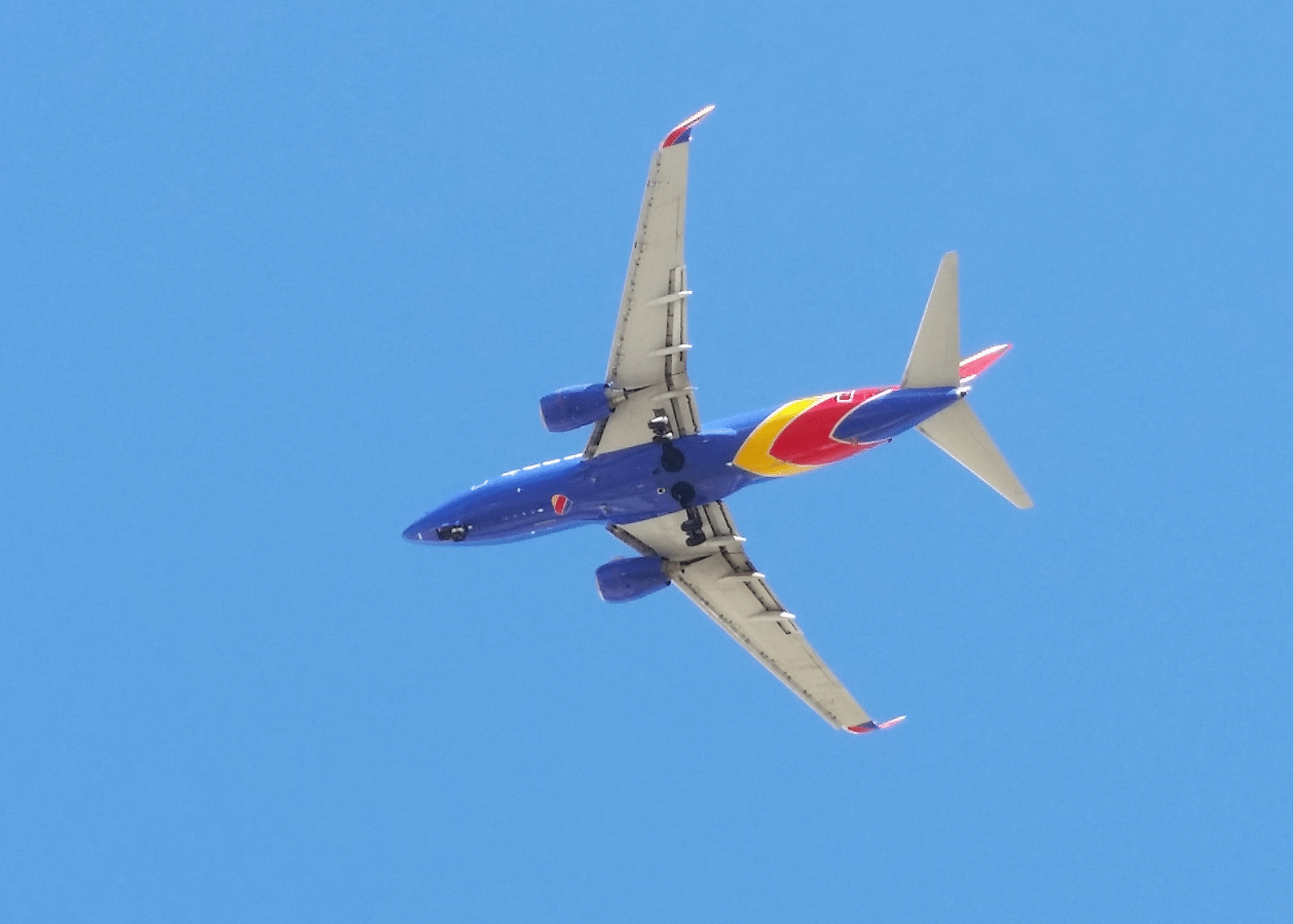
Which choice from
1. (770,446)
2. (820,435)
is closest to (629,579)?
(770,446)

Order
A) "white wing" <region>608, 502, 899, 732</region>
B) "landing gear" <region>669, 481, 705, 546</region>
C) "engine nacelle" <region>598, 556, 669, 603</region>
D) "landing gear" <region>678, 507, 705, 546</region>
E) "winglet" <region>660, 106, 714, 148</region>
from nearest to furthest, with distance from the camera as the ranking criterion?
"winglet" <region>660, 106, 714, 148</region> < "landing gear" <region>669, 481, 705, 546</region> < "landing gear" <region>678, 507, 705, 546</region> < "engine nacelle" <region>598, 556, 669, 603</region> < "white wing" <region>608, 502, 899, 732</region>

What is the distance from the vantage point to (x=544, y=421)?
47.7 metres

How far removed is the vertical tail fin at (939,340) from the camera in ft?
141

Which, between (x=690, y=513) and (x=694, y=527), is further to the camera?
(x=694, y=527)

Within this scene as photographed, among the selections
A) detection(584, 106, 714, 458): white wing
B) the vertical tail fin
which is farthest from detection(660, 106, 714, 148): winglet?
the vertical tail fin

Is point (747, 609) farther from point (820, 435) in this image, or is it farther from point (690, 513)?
point (820, 435)

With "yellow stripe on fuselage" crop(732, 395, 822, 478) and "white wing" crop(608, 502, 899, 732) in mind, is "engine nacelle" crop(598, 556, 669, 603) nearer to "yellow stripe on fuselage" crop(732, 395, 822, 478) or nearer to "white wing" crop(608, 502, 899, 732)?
"white wing" crop(608, 502, 899, 732)

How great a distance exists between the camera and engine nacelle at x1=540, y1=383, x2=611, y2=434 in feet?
155

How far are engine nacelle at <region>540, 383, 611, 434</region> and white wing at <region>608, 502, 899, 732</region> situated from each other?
18.0ft

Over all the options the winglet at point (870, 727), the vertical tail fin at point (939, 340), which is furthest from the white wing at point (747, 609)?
the vertical tail fin at point (939, 340)

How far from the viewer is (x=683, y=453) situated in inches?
1893

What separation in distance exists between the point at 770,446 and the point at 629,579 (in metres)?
7.53

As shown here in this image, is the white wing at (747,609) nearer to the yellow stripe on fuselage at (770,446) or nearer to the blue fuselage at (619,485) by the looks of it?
the blue fuselage at (619,485)

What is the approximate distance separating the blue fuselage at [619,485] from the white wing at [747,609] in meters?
2.16
